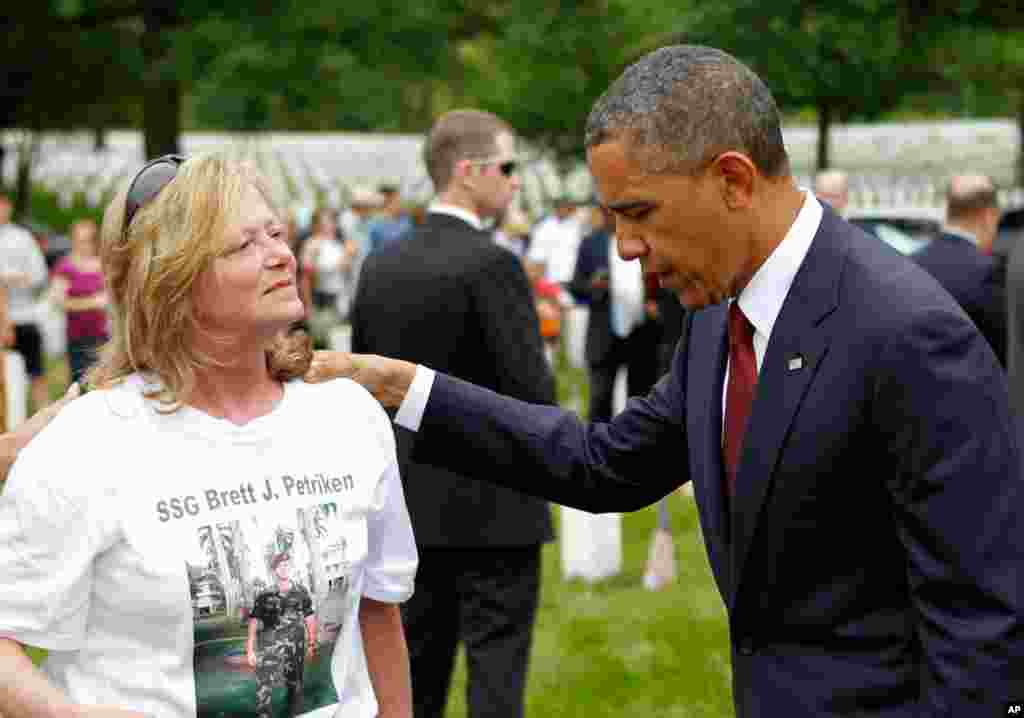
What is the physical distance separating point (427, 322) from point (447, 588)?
951 millimetres

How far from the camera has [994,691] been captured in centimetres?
261

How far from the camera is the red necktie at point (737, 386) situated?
114 inches

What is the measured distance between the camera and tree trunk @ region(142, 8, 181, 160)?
2397 cm

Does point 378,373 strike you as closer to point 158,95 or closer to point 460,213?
point 460,213

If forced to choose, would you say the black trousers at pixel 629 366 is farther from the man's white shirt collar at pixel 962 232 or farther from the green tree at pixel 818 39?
the green tree at pixel 818 39

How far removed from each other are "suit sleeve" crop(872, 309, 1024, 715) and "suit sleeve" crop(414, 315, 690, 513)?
32.9 inches

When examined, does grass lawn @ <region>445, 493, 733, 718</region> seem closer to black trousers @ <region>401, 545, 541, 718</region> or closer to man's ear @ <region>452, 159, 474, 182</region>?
black trousers @ <region>401, 545, 541, 718</region>

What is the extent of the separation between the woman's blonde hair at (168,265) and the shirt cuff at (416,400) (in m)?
0.61

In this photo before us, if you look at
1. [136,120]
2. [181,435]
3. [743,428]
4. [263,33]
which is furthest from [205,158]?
[136,120]

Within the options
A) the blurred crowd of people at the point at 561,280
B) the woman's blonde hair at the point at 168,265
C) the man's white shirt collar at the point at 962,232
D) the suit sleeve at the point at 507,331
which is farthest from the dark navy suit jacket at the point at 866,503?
the man's white shirt collar at the point at 962,232

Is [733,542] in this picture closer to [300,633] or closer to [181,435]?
[300,633]

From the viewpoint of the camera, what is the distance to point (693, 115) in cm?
276

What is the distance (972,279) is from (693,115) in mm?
5215

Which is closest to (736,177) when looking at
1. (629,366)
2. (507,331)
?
(507,331)
